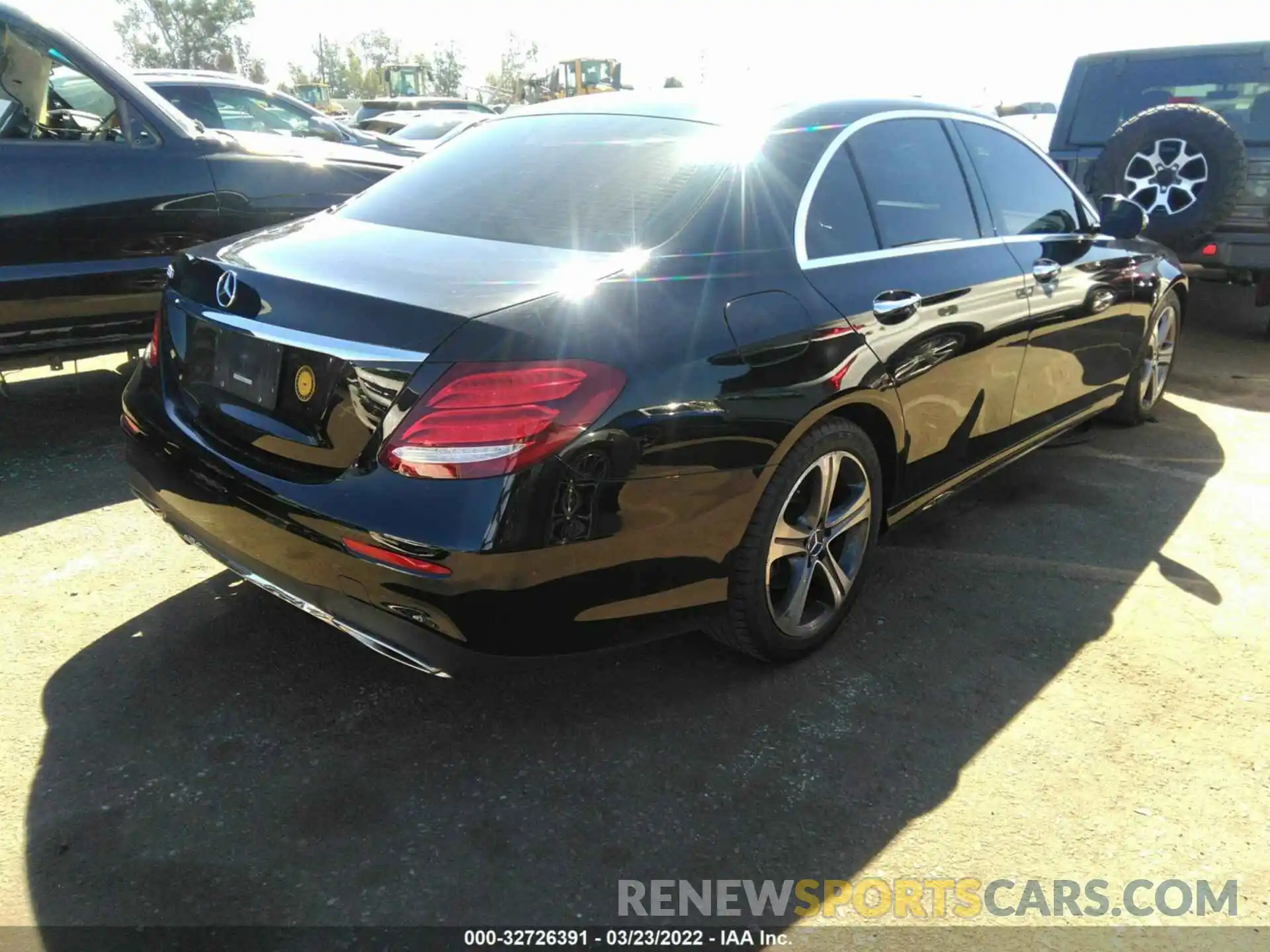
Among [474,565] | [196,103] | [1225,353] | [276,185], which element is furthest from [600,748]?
[196,103]

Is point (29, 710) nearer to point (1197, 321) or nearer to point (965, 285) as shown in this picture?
point (965, 285)

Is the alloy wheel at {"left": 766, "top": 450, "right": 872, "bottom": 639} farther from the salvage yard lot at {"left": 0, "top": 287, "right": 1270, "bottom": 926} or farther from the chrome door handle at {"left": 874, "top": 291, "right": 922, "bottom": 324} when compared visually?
the chrome door handle at {"left": 874, "top": 291, "right": 922, "bottom": 324}

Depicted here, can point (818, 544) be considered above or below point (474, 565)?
below

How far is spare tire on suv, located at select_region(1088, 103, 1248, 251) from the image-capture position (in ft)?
20.1

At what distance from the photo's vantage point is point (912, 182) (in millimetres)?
3232

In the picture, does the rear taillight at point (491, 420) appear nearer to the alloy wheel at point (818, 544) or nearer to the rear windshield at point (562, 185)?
the rear windshield at point (562, 185)

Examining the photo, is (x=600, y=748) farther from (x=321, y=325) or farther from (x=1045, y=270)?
(x=1045, y=270)

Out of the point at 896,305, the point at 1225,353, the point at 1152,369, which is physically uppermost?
the point at 896,305

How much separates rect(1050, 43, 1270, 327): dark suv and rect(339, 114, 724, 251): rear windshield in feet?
15.6

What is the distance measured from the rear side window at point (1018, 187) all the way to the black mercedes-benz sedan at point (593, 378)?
0.13 metres

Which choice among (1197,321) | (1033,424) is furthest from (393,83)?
(1033,424)

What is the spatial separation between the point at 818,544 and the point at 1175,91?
6.58 meters

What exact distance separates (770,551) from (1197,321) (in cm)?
736

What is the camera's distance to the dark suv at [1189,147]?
6203mm
